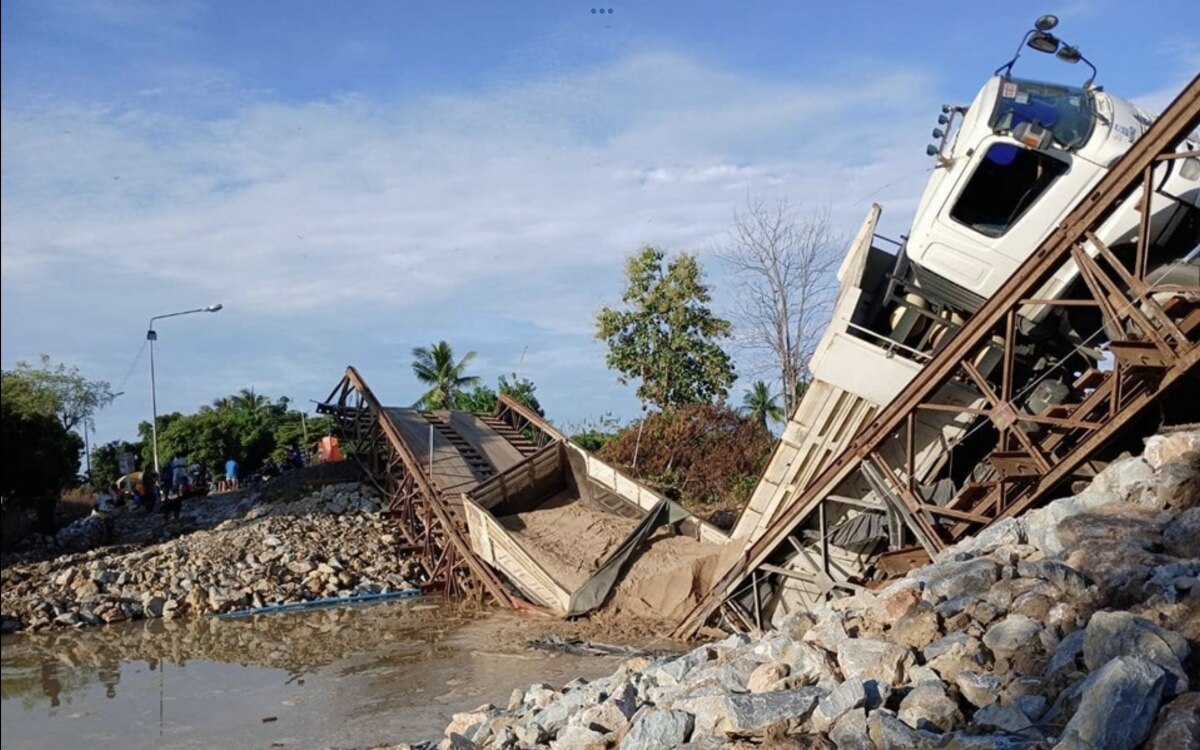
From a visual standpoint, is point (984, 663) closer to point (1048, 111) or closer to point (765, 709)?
point (765, 709)

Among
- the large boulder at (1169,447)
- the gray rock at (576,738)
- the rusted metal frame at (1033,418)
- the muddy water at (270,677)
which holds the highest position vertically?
the rusted metal frame at (1033,418)

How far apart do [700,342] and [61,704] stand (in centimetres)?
2082

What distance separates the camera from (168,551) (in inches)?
662

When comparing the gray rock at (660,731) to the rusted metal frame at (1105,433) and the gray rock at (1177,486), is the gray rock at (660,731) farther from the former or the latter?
the rusted metal frame at (1105,433)

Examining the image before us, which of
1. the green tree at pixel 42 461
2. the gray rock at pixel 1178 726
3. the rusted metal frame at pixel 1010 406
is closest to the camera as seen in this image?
the gray rock at pixel 1178 726

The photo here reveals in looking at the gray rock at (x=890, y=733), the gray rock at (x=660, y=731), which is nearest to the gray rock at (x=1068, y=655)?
the gray rock at (x=890, y=733)

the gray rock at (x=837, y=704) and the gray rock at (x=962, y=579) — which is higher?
the gray rock at (x=962, y=579)

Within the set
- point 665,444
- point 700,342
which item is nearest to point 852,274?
point 665,444

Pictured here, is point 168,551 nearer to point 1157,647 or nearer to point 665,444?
→ point 665,444

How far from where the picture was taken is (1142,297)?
7.86 m

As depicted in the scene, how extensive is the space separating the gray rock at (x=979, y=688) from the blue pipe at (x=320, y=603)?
12582 mm

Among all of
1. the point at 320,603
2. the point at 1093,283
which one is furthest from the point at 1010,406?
the point at 320,603

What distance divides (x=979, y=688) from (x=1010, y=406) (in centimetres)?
432

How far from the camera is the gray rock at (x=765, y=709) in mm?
4973
